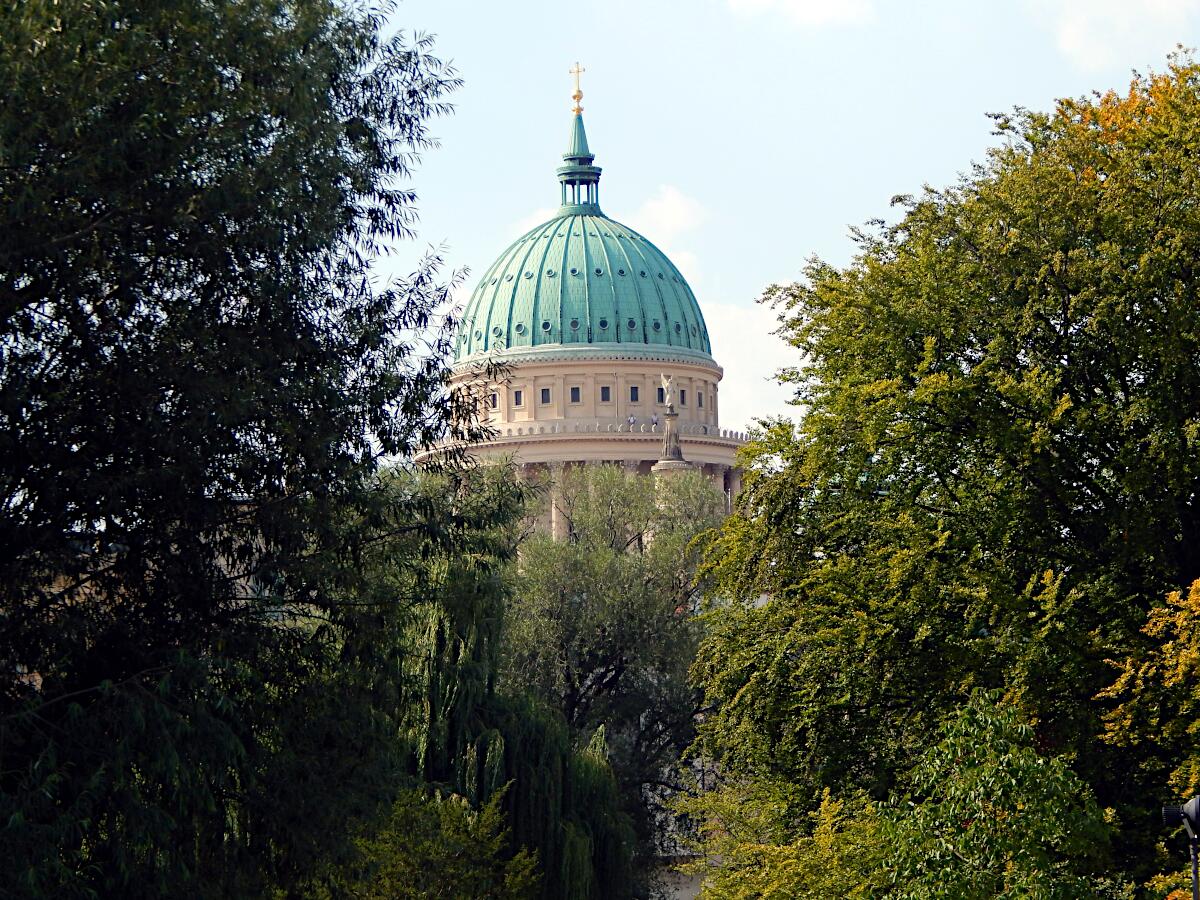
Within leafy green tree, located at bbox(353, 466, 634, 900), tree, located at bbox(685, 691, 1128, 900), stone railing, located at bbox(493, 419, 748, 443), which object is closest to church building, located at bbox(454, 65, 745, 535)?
stone railing, located at bbox(493, 419, 748, 443)

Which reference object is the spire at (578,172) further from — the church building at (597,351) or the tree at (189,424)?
the tree at (189,424)

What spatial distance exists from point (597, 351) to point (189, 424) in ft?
338

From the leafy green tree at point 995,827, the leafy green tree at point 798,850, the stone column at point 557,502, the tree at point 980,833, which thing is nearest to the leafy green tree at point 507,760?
the leafy green tree at point 798,850

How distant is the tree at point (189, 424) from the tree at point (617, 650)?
103ft

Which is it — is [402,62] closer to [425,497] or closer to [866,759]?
[425,497]

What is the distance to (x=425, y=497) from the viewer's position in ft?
75.6

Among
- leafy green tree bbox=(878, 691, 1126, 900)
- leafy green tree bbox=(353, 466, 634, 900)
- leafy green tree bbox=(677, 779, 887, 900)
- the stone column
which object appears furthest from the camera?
the stone column

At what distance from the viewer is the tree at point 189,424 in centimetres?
1856

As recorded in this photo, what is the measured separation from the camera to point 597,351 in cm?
12206

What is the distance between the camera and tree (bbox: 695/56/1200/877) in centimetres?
2634

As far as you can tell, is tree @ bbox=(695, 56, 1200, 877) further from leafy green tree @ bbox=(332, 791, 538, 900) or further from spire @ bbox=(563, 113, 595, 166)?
spire @ bbox=(563, 113, 595, 166)

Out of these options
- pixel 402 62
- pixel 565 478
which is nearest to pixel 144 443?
pixel 402 62

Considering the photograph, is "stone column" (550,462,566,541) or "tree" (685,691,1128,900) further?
"stone column" (550,462,566,541)

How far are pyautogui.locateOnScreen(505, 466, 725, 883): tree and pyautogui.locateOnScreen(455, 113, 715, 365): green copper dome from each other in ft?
200
